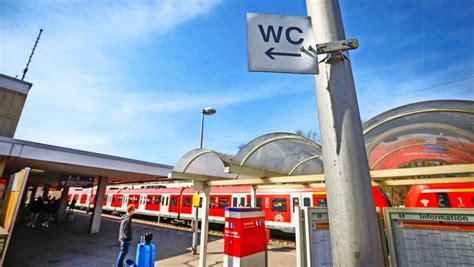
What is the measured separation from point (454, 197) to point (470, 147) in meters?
5.00

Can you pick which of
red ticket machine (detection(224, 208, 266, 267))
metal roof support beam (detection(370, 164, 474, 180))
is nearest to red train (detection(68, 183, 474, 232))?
red ticket machine (detection(224, 208, 266, 267))

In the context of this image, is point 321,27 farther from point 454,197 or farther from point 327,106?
point 454,197

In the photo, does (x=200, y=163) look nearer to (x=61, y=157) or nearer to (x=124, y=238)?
(x=124, y=238)

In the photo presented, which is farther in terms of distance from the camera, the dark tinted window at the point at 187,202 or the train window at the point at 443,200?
the dark tinted window at the point at 187,202

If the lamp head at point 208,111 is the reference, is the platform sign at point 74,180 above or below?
below

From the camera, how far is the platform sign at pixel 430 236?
5.73 feet

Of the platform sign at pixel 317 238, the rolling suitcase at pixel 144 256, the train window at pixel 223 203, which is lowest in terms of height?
the rolling suitcase at pixel 144 256

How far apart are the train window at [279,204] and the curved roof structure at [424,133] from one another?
6730 mm

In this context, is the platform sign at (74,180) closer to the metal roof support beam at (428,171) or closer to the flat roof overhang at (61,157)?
the flat roof overhang at (61,157)

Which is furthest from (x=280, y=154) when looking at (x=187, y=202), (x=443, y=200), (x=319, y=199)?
(x=187, y=202)

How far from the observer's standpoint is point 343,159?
139cm

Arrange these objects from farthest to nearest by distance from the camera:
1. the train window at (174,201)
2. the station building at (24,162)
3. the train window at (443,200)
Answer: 1. the train window at (174,201)
2. the train window at (443,200)
3. the station building at (24,162)

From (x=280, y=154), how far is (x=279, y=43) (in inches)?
177

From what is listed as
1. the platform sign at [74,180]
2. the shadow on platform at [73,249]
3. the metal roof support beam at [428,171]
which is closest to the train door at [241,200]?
the shadow on platform at [73,249]
